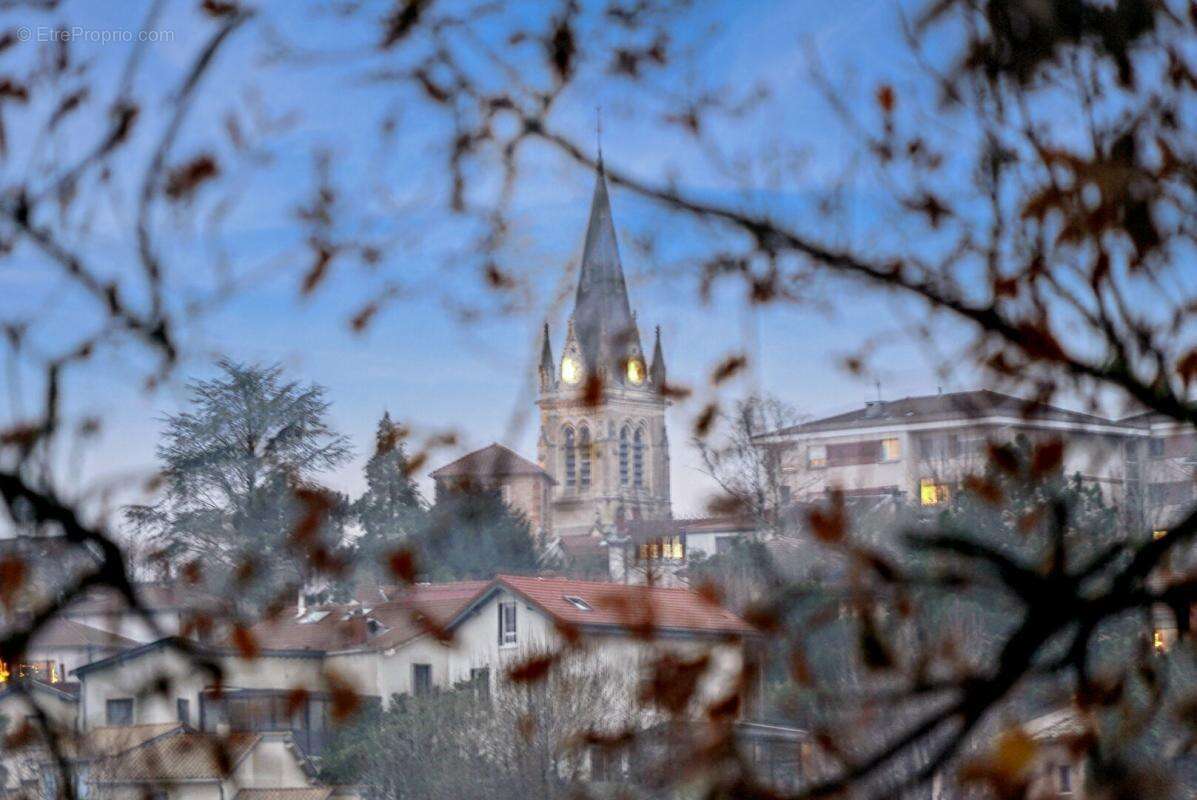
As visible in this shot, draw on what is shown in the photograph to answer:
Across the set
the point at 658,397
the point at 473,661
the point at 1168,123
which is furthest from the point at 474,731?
the point at 1168,123

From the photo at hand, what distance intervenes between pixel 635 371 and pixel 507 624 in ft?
18.1

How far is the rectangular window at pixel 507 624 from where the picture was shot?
317 inches

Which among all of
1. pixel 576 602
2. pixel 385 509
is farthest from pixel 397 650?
Answer: pixel 385 509

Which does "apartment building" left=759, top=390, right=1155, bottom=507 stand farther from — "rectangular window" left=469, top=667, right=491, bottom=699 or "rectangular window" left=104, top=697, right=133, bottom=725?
"rectangular window" left=469, top=667, right=491, bottom=699

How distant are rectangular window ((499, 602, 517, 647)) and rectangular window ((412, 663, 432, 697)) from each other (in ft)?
7.05

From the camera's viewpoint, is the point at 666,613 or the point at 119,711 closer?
the point at 666,613

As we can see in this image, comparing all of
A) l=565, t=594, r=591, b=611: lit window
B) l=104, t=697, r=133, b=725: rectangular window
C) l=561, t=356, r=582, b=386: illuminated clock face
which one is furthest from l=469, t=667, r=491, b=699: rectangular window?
l=104, t=697, r=133, b=725: rectangular window

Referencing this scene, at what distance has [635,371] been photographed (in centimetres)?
277

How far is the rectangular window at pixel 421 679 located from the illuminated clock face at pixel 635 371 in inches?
308

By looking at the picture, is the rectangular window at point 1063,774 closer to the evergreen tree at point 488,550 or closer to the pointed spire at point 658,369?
the pointed spire at point 658,369

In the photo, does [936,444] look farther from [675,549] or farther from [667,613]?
[667,613]

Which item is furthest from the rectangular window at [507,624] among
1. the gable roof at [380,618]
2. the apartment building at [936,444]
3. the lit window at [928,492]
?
the lit window at [928,492]

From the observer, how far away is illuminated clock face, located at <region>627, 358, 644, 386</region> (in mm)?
2463

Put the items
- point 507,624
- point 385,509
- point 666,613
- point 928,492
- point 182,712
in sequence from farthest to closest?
point 507,624 < point 928,492 < point 385,509 < point 182,712 < point 666,613
